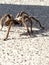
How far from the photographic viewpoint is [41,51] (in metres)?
5.12

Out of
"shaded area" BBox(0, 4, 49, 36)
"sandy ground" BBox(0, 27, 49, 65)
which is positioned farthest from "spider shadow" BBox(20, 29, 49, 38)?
"shaded area" BBox(0, 4, 49, 36)

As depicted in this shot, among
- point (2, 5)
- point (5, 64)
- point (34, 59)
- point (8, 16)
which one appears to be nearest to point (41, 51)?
point (34, 59)

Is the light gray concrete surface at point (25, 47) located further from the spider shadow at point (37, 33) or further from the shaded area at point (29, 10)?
the shaded area at point (29, 10)

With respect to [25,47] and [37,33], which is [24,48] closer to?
[25,47]

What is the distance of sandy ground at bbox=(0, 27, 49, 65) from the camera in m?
4.62

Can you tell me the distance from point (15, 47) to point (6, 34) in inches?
23.3

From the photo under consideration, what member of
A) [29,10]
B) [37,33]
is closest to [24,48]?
[37,33]

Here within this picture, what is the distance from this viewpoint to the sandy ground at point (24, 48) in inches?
182

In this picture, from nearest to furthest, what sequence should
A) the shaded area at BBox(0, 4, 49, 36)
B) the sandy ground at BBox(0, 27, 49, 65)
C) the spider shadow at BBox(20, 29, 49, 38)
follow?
the sandy ground at BBox(0, 27, 49, 65)
the spider shadow at BBox(20, 29, 49, 38)
the shaded area at BBox(0, 4, 49, 36)

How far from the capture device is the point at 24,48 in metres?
5.30

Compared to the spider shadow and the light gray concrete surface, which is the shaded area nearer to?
the light gray concrete surface

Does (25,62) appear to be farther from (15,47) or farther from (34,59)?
(15,47)

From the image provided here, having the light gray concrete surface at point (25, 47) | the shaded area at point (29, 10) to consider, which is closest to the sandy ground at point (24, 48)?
the light gray concrete surface at point (25, 47)

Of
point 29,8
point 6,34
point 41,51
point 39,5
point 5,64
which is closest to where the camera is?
point 5,64
